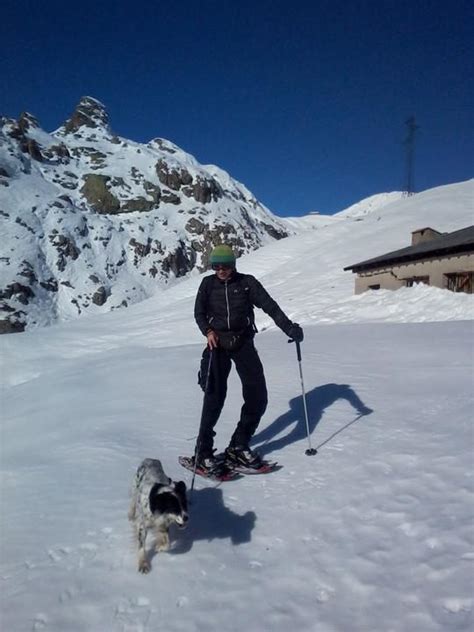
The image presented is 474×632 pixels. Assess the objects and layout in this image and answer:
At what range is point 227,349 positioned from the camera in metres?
4.44

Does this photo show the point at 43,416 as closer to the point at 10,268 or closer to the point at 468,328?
the point at 468,328

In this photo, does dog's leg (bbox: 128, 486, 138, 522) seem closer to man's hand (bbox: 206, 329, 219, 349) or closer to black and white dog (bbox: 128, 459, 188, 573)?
black and white dog (bbox: 128, 459, 188, 573)

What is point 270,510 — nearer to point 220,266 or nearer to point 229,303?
point 229,303

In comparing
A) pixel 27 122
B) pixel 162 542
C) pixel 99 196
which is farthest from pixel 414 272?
pixel 27 122

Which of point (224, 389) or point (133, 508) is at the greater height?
point (224, 389)

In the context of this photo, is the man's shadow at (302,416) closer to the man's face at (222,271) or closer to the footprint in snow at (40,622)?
the man's face at (222,271)

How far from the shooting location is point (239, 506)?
372 centimetres

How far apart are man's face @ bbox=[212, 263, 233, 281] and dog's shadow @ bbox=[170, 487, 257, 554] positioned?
7.22 feet

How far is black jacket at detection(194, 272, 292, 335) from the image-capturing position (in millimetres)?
4422

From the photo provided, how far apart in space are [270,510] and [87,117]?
7701 inches

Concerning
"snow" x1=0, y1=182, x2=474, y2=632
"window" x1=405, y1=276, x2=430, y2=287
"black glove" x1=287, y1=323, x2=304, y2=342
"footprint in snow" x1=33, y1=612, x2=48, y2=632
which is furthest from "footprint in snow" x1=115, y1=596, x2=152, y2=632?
"window" x1=405, y1=276, x2=430, y2=287

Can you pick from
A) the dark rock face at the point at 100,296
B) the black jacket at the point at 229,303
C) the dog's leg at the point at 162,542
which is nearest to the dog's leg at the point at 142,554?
the dog's leg at the point at 162,542

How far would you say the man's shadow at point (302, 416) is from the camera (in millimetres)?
5348

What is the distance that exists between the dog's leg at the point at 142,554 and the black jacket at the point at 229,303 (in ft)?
6.66
